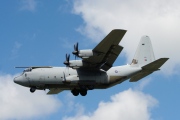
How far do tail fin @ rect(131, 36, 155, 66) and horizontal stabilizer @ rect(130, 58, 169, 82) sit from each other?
52.8 inches

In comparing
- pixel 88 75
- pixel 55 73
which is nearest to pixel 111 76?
pixel 88 75

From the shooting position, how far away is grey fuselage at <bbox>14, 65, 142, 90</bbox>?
153ft

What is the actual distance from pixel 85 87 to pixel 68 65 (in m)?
3.26

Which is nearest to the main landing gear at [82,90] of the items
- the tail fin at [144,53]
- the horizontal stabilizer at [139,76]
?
the horizontal stabilizer at [139,76]

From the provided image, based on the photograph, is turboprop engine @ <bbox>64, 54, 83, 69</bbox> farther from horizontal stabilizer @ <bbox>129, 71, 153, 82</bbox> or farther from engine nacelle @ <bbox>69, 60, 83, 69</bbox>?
horizontal stabilizer @ <bbox>129, 71, 153, 82</bbox>

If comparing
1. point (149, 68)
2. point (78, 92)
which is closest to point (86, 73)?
point (78, 92)

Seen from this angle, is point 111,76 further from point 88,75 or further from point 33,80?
point 33,80

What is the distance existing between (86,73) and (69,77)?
194 cm

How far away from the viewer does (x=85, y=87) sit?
47688mm

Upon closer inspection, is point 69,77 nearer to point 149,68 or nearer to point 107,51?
point 107,51

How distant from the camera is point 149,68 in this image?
4816cm

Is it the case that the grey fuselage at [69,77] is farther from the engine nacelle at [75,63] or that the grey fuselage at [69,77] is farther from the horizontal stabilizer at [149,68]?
the engine nacelle at [75,63]

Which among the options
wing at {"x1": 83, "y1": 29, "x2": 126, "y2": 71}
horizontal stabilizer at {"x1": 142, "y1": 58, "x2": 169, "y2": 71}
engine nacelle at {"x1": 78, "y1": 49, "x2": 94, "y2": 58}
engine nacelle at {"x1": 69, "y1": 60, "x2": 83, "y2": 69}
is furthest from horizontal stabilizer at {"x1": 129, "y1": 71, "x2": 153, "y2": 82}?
engine nacelle at {"x1": 78, "y1": 49, "x2": 94, "y2": 58}

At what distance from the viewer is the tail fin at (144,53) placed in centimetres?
5056
